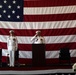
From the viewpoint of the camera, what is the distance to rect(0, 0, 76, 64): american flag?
8578 millimetres

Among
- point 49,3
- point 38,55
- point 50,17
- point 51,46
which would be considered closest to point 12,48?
point 38,55

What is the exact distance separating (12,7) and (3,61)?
2.07 metres

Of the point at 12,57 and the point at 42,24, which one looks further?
the point at 42,24

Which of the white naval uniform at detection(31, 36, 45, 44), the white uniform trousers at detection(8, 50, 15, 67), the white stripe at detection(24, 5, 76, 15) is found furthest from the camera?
the white stripe at detection(24, 5, 76, 15)

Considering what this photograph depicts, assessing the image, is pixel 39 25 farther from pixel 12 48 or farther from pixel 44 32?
pixel 12 48

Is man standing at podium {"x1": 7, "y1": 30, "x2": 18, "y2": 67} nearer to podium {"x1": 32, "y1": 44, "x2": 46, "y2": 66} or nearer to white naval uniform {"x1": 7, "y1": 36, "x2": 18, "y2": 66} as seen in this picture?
white naval uniform {"x1": 7, "y1": 36, "x2": 18, "y2": 66}

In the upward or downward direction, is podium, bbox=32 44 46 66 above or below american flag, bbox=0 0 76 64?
below

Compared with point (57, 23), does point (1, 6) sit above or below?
above

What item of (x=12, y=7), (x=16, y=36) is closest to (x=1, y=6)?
(x=12, y=7)

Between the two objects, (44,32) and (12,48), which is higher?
(44,32)

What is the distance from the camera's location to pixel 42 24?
8594 mm

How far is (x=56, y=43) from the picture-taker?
339 inches

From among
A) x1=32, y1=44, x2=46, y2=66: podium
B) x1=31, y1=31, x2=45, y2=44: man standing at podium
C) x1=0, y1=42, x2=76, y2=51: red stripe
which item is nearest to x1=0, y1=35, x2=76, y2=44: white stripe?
x1=0, y1=42, x2=76, y2=51: red stripe

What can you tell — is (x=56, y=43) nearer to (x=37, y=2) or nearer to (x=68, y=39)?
(x=68, y=39)
